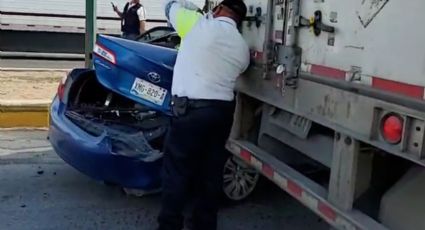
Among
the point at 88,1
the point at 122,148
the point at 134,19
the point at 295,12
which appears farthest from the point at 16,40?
the point at 295,12

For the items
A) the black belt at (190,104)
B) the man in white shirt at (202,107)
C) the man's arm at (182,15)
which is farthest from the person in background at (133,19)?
the black belt at (190,104)

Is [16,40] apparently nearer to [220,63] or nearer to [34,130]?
[34,130]

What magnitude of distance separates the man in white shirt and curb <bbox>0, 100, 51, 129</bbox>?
13.4 feet

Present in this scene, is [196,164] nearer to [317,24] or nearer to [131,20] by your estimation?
[317,24]

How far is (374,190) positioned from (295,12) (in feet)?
3.85

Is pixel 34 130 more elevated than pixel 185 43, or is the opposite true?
pixel 185 43

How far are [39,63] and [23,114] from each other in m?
8.48

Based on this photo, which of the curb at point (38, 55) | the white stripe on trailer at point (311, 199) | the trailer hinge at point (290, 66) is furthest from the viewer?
the curb at point (38, 55)

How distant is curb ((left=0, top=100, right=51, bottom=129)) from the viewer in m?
8.41

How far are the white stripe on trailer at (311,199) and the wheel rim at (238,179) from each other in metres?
0.39

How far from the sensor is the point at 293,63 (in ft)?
14.0

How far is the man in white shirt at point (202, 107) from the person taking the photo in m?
4.58

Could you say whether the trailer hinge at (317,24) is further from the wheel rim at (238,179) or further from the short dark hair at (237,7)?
the wheel rim at (238,179)

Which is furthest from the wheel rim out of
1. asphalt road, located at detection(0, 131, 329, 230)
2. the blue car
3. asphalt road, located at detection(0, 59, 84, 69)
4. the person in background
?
asphalt road, located at detection(0, 59, 84, 69)
